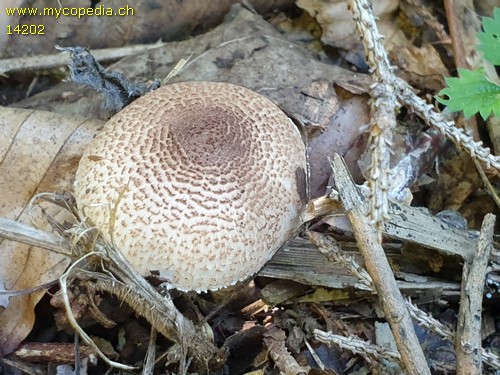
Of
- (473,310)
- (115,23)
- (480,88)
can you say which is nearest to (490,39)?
(480,88)

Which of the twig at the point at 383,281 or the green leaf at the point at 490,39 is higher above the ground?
the green leaf at the point at 490,39

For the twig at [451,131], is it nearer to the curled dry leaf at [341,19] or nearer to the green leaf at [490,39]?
the green leaf at [490,39]

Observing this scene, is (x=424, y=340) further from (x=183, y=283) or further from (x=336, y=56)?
(x=336, y=56)

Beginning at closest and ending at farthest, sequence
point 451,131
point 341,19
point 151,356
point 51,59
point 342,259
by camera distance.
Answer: point 342,259, point 151,356, point 451,131, point 51,59, point 341,19

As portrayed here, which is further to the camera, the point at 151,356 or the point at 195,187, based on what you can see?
the point at 151,356

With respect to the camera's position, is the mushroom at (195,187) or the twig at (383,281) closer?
the twig at (383,281)

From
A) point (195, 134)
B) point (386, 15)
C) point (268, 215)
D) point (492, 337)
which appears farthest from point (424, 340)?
point (386, 15)

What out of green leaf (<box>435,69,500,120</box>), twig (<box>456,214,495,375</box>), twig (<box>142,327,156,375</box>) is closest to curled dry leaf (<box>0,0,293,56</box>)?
green leaf (<box>435,69,500,120</box>)

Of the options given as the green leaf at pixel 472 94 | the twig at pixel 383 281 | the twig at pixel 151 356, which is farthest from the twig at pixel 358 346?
→ the green leaf at pixel 472 94

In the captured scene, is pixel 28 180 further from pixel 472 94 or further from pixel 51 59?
pixel 472 94
